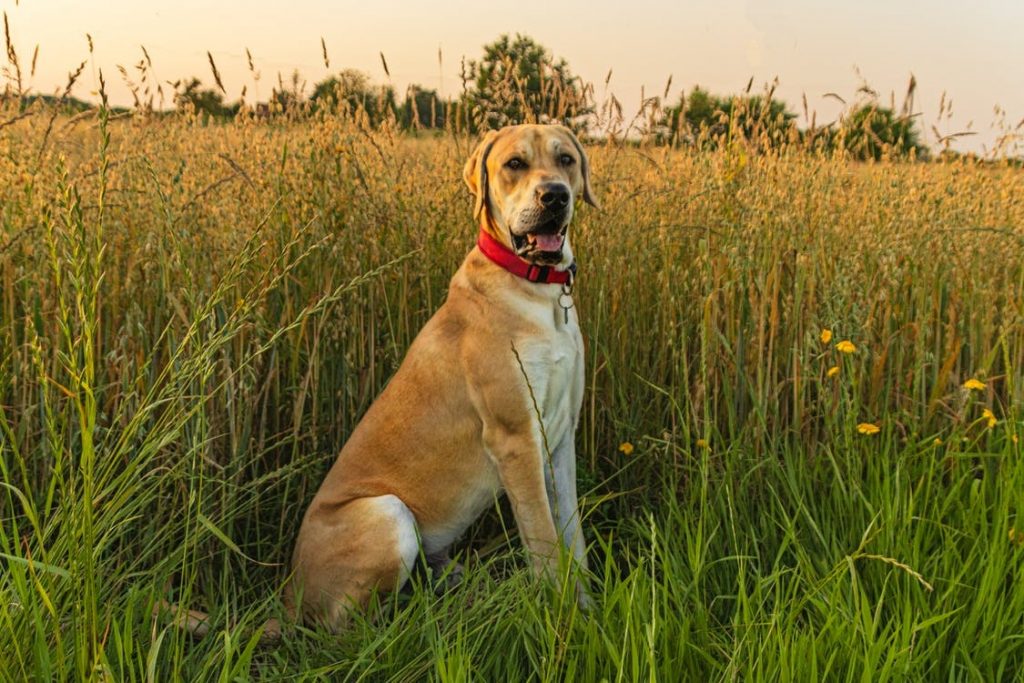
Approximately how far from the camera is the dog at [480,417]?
9.78 ft

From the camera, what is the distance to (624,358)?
12.4 ft

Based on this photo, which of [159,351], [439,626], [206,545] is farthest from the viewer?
[159,351]

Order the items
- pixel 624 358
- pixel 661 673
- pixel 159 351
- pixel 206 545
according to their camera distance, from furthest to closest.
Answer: pixel 624 358
pixel 159 351
pixel 206 545
pixel 661 673

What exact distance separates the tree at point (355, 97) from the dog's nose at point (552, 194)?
1394 millimetres

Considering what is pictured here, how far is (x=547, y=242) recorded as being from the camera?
3.09m

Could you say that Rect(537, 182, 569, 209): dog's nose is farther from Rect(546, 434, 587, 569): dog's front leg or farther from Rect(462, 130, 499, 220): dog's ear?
Rect(546, 434, 587, 569): dog's front leg

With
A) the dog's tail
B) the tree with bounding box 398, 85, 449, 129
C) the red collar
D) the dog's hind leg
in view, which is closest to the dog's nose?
the red collar

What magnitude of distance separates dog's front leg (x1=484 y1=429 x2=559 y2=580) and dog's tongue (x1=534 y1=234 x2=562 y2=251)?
2.08 ft

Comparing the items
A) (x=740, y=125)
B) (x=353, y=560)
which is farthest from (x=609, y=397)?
(x=740, y=125)

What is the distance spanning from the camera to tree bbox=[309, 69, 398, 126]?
4.04 m

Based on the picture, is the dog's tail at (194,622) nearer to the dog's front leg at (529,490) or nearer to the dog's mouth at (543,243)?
the dog's front leg at (529,490)

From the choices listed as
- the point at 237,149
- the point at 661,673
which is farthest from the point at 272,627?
the point at 237,149

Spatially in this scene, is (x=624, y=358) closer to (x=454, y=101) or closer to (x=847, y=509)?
(x=847, y=509)

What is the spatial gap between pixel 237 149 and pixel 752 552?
9.64 feet
